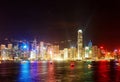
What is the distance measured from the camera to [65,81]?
5162 centimetres

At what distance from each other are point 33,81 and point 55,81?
4052 mm

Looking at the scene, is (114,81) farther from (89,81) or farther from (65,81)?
(65,81)

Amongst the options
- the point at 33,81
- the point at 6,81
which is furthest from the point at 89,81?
the point at 6,81

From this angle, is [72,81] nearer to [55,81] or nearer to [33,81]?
[55,81]

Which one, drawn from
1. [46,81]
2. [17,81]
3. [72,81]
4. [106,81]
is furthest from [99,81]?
[17,81]

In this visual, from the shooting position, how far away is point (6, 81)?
175ft

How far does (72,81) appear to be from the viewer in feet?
170

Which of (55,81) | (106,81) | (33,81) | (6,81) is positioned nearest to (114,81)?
(106,81)

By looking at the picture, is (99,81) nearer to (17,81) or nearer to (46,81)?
(46,81)

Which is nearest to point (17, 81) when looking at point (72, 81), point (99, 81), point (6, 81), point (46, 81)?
point (6, 81)

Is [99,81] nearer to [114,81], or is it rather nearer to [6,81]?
[114,81]

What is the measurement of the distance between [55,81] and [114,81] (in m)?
9.47

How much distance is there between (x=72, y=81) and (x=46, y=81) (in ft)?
13.7

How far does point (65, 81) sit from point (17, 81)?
27.0ft
